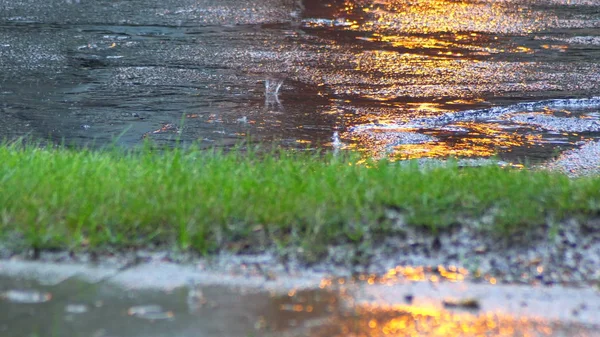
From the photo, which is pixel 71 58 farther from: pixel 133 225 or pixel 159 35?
pixel 133 225

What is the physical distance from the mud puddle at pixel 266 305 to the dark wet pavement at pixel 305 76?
3.05 meters

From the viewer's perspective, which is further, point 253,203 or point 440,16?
Result: point 440,16

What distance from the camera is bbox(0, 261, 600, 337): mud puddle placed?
338 centimetres

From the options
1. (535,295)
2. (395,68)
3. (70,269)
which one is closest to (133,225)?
(70,269)

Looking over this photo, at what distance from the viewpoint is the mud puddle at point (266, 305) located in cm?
338

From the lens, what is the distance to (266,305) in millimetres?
3588

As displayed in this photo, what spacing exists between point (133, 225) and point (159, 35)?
8679mm

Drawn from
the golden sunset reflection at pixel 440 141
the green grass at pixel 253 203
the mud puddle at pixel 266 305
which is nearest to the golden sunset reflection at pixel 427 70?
the golden sunset reflection at pixel 440 141

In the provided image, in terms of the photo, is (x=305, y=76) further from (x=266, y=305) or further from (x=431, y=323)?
(x=431, y=323)

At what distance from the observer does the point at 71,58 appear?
10.9m

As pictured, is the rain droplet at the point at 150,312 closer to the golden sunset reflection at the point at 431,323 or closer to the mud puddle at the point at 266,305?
the mud puddle at the point at 266,305

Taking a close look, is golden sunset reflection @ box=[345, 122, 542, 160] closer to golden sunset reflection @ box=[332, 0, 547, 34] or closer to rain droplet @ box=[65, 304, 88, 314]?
rain droplet @ box=[65, 304, 88, 314]

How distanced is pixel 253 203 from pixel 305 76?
18.6 feet

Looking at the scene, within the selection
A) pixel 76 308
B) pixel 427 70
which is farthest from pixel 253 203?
pixel 427 70
